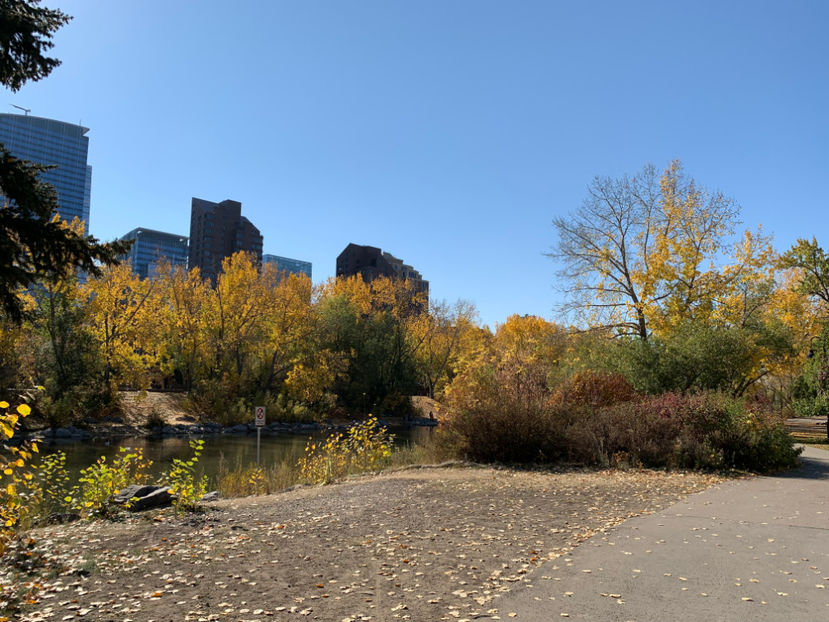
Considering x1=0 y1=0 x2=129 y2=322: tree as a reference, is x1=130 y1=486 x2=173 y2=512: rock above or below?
below

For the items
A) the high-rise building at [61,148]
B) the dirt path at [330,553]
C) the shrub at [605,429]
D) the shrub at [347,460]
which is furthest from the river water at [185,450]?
the high-rise building at [61,148]

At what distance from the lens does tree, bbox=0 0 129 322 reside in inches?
361

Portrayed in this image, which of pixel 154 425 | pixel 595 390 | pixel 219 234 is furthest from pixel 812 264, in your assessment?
pixel 219 234

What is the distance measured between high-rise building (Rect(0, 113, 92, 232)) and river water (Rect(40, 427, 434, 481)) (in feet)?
472

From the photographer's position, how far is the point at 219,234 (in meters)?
127

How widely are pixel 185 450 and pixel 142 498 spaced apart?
55.4 ft

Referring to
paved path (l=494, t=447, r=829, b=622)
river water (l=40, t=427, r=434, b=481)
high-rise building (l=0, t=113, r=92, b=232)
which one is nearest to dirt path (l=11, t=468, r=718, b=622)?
paved path (l=494, t=447, r=829, b=622)

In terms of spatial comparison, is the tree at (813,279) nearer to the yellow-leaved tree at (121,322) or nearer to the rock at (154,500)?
the rock at (154,500)

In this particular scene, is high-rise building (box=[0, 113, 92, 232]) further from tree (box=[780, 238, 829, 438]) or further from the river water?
tree (box=[780, 238, 829, 438])

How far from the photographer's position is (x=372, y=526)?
23.3ft

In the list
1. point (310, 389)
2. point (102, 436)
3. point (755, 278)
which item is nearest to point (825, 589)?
point (755, 278)

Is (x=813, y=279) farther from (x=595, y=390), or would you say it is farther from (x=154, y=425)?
(x=154, y=425)

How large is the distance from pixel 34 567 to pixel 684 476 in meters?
11.1

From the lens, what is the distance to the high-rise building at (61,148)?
149500 millimetres
